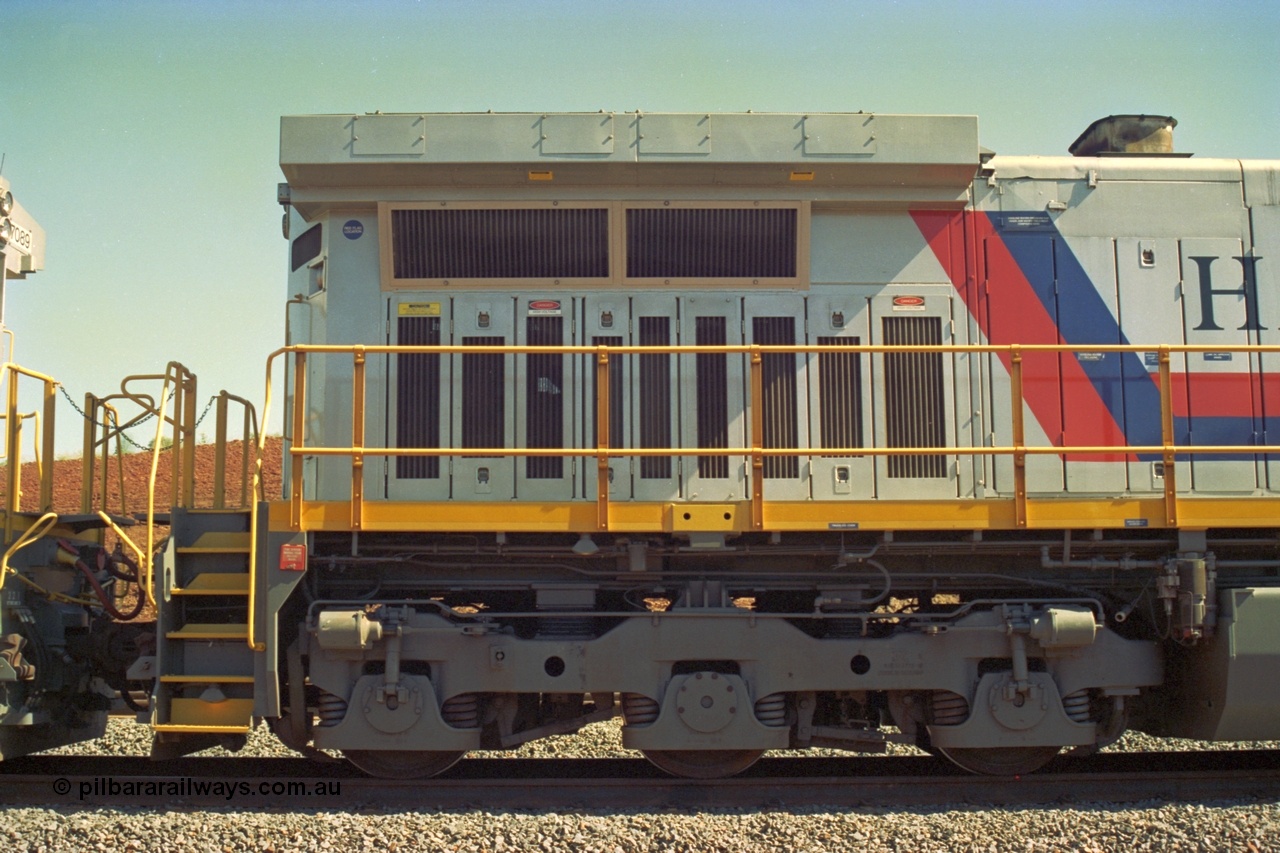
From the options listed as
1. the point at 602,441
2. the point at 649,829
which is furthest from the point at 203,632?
the point at 649,829

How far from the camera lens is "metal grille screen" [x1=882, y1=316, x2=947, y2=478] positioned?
730cm

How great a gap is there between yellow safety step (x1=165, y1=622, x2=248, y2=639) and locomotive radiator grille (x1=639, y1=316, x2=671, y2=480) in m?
2.86

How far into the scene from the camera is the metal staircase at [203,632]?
21.2 feet

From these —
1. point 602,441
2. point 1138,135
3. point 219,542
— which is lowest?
point 219,542

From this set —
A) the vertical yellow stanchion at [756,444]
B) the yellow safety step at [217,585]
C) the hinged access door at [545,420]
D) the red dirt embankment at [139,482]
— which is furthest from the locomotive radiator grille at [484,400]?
the red dirt embankment at [139,482]

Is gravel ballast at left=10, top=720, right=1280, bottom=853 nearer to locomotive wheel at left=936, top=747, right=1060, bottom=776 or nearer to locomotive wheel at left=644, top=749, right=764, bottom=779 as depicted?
locomotive wheel at left=644, top=749, right=764, bottom=779

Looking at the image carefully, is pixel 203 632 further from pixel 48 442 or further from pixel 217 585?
pixel 48 442

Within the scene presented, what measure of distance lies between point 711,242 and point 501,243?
5.10ft

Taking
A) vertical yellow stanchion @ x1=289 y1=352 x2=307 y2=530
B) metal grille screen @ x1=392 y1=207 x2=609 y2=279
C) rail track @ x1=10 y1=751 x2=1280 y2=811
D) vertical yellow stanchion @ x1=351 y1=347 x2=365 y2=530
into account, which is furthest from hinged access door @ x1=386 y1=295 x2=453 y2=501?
rail track @ x1=10 y1=751 x2=1280 y2=811

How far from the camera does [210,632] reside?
6.53 metres

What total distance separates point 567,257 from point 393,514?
7.53ft

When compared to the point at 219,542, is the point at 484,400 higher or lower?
higher

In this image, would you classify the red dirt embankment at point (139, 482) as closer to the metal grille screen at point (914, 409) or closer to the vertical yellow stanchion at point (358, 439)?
the vertical yellow stanchion at point (358, 439)

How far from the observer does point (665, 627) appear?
21.9ft
